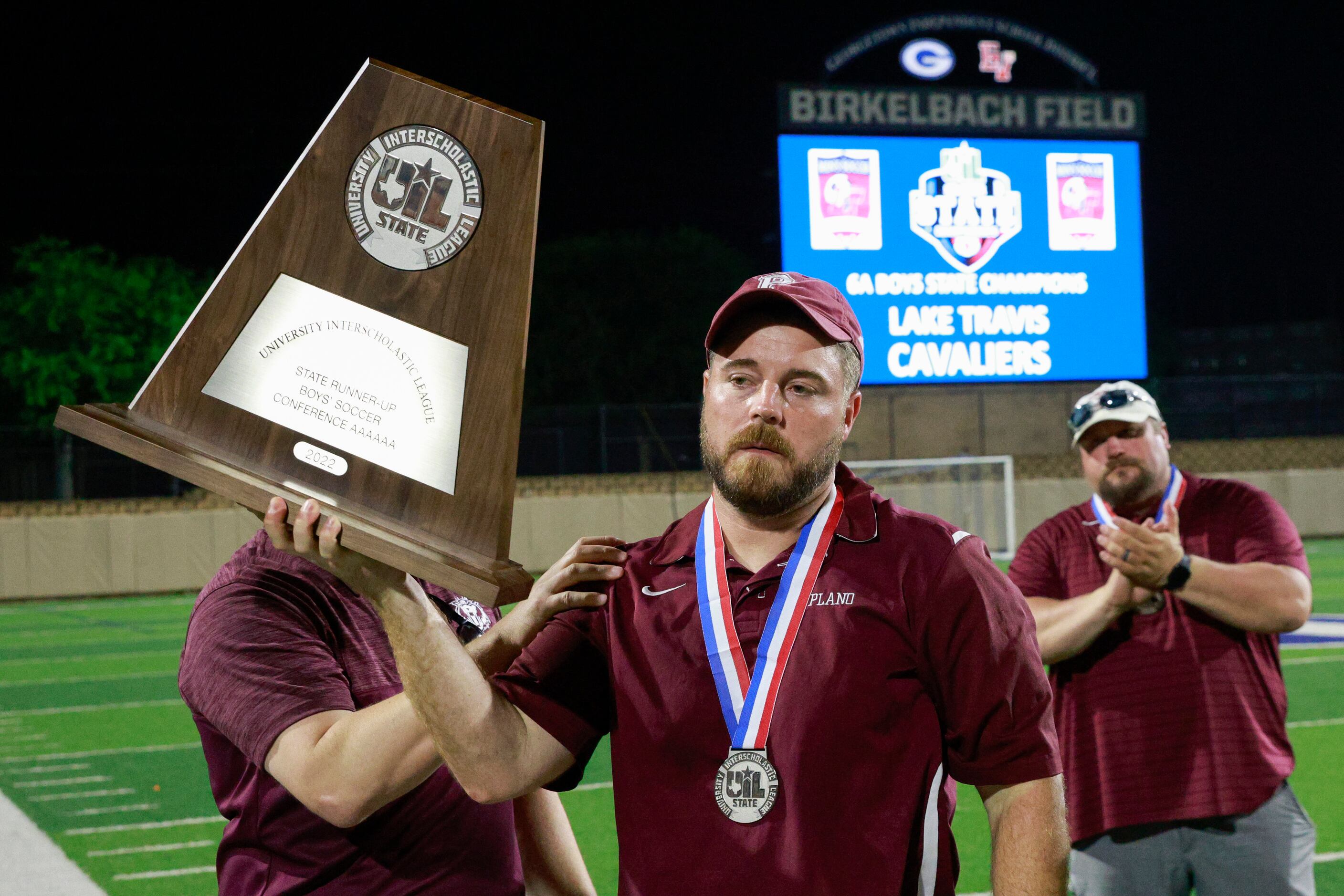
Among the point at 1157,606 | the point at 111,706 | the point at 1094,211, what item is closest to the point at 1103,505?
the point at 1157,606

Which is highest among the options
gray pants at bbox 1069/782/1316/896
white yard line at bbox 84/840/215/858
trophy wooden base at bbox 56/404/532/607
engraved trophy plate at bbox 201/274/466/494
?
engraved trophy plate at bbox 201/274/466/494

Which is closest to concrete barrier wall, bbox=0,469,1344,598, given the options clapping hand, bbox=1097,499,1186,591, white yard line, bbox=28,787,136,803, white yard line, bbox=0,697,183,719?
white yard line, bbox=0,697,183,719

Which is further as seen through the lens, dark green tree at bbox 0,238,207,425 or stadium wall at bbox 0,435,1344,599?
dark green tree at bbox 0,238,207,425

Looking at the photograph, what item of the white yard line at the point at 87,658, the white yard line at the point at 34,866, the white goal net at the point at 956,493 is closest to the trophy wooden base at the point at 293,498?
the white yard line at the point at 34,866

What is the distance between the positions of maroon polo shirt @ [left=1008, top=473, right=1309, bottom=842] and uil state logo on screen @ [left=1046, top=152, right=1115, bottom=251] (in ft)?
50.8

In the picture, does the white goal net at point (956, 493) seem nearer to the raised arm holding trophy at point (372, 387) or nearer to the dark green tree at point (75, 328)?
the raised arm holding trophy at point (372, 387)

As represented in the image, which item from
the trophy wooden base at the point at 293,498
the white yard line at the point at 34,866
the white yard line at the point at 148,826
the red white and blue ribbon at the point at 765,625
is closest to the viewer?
the trophy wooden base at the point at 293,498

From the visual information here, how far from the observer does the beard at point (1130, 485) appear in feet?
11.9

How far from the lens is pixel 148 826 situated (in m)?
6.81

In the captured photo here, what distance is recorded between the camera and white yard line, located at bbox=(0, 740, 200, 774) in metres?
8.59

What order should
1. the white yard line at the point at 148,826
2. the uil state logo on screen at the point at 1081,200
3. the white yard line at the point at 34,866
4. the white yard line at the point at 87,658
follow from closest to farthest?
1. the white yard line at the point at 34,866
2. the white yard line at the point at 148,826
3. the white yard line at the point at 87,658
4. the uil state logo on screen at the point at 1081,200

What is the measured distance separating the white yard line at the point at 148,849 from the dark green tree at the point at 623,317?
3994 cm

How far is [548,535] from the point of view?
24.1 metres

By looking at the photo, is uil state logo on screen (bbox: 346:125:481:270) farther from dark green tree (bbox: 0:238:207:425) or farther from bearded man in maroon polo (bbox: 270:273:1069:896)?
dark green tree (bbox: 0:238:207:425)
